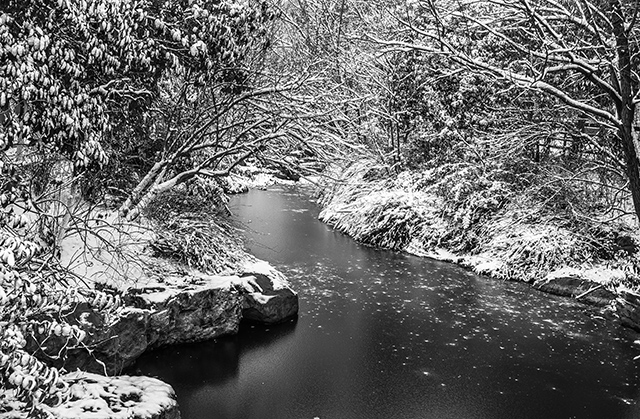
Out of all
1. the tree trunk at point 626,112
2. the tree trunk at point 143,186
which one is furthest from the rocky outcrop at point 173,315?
the tree trunk at point 626,112

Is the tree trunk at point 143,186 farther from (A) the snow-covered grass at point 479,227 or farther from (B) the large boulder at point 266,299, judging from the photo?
(A) the snow-covered grass at point 479,227

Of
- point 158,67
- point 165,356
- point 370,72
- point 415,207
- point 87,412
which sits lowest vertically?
point 165,356

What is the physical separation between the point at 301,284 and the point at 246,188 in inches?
594

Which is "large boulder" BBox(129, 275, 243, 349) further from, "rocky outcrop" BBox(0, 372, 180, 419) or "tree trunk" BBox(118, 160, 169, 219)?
"rocky outcrop" BBox(0, 372, 180, 419)

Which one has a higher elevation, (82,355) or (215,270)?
(215,270)

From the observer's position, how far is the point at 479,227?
1686 centimetres

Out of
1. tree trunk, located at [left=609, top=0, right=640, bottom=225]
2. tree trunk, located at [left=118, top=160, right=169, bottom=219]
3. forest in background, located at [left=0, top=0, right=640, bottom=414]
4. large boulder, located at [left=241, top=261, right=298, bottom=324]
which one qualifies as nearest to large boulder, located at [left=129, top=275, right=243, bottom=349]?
large boulder, located at [left=241, top=261, right=298, bottom=324]

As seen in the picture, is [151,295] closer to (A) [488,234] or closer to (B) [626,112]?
(B) [626,112]

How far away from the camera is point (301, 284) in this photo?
13055 millimetres

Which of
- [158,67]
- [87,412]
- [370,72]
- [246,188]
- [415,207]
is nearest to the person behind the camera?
[87,412]

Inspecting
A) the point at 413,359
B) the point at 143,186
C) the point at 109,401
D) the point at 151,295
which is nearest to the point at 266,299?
the point at 151,295

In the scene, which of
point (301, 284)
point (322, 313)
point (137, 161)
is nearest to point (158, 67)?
point (137, 161)

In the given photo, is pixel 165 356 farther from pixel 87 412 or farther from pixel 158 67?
pixel 158 67

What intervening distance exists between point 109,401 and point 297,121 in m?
6.58
